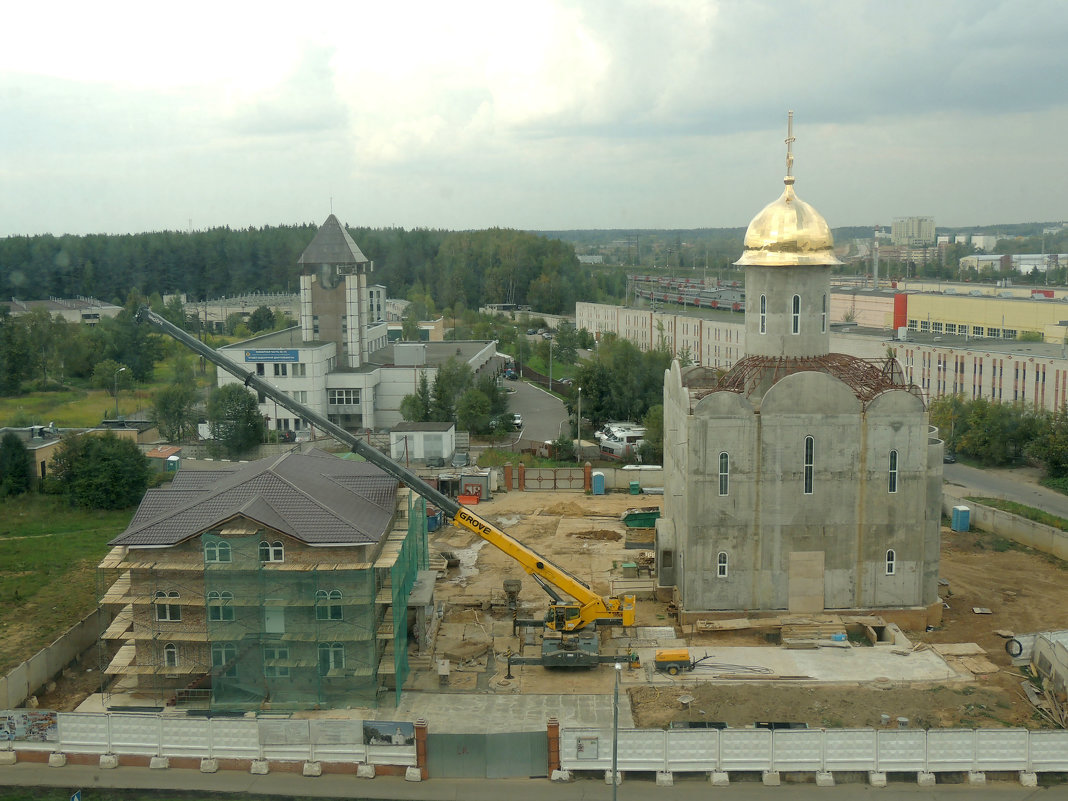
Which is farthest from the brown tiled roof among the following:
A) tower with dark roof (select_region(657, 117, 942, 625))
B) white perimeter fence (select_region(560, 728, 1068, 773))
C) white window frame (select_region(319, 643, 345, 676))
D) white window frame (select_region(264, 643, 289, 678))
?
tower with dark roof (select_region(657, 117, 942, 625))

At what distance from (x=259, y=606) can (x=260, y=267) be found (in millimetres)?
116908

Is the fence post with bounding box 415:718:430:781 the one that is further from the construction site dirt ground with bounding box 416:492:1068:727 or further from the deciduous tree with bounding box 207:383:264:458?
the deciduous tree with bounding box 207:383:264:458

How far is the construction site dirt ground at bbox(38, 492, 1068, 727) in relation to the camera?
24.3m

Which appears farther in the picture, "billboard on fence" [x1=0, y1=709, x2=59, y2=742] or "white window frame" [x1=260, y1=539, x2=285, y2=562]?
"white window frame" [x1=260, y1=539, x2=285, y2=562]

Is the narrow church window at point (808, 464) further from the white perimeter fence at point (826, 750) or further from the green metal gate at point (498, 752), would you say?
the green metal gate at point (498, 752)

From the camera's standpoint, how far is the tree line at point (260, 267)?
412 feet

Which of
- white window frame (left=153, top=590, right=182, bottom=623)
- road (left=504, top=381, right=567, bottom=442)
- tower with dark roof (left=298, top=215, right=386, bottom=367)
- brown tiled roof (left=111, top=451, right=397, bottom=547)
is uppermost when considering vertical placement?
tower with dark roof (left=298, top=215, right=386, bottom=367)

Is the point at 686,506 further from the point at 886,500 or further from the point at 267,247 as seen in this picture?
the point at 267,247

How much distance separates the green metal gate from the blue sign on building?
3736cm

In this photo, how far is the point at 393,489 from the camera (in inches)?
1143

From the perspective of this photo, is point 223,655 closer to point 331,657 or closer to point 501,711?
point 331,657

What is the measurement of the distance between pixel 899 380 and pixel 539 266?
107 meters

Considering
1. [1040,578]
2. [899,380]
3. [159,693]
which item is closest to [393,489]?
[159,693]

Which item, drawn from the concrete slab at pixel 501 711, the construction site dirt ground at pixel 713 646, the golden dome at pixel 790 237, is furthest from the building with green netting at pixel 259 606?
the golden dome at pixel 790 237
